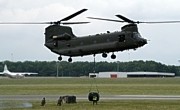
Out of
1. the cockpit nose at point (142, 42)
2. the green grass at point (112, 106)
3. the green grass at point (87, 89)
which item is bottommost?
the green grass at point (112, 106)

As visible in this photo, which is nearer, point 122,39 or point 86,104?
point 122,39

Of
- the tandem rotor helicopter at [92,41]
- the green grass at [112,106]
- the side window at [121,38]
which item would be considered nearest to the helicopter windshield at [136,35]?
the tandem rotor helicopter at [92,41]

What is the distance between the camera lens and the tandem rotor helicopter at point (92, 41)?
5106 centimetres

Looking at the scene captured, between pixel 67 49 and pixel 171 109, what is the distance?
11.2 m

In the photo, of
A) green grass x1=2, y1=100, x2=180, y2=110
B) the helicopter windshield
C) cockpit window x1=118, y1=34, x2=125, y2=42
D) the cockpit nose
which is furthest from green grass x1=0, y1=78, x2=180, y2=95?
cockpit window x1=118, y1=34, x2=125, y2=42

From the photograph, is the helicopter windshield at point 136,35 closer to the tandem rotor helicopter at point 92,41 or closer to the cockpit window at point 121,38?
the tandem rotor helicopter at point 92,41

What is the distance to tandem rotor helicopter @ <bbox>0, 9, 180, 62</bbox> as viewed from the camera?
2010 inches

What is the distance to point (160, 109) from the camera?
170 ft

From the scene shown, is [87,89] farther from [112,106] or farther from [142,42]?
[142,42]

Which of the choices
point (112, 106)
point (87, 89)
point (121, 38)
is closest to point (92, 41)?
point (121, 38)

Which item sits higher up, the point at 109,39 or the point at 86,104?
the point at 109,39

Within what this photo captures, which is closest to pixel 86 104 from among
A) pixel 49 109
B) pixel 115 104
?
pixel 115 104

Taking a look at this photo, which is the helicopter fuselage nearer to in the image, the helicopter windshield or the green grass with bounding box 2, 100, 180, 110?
the helicopter windshield

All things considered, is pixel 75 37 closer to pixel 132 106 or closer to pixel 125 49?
pixel 125 49
